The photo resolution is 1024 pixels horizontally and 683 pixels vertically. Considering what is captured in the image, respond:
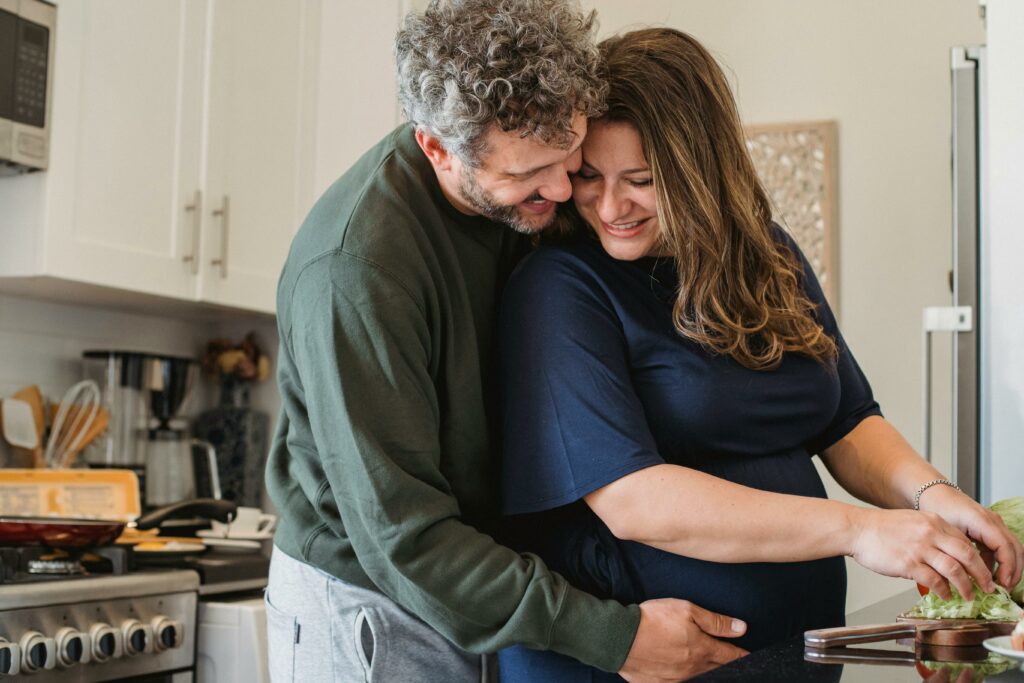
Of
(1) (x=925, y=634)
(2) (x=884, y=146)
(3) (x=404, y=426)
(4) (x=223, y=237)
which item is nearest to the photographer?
(1) (x=925, y=634)

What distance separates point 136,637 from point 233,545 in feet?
1.57

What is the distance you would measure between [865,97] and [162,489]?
232 cm

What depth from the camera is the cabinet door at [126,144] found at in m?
2.33

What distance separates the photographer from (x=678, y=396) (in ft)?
4.20

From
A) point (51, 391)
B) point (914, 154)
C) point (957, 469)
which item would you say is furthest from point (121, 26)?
point (914, 154)

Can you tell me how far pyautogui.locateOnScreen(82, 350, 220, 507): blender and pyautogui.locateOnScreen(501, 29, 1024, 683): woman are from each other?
174 cm

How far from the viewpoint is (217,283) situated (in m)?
2.74

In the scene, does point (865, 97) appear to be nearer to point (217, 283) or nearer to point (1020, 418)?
point (1020, 418)

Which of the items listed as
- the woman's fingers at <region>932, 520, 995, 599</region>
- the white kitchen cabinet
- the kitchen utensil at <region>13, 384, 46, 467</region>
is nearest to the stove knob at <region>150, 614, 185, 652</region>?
the kitchen utensil at <region>13, 384, 46, 467</region>

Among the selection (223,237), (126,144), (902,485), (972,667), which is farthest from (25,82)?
(972,667)

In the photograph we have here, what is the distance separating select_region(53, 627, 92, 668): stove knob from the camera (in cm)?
194

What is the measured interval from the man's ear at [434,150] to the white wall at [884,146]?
7.05 feet

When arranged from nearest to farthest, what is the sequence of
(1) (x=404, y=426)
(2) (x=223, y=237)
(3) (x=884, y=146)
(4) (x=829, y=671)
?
(4) (x=829, y=671) < (1) (x=404, y=426) < (2) (x=223, y=237) < (3) (x=884, y=146)

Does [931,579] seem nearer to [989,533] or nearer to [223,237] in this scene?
[989,533]
